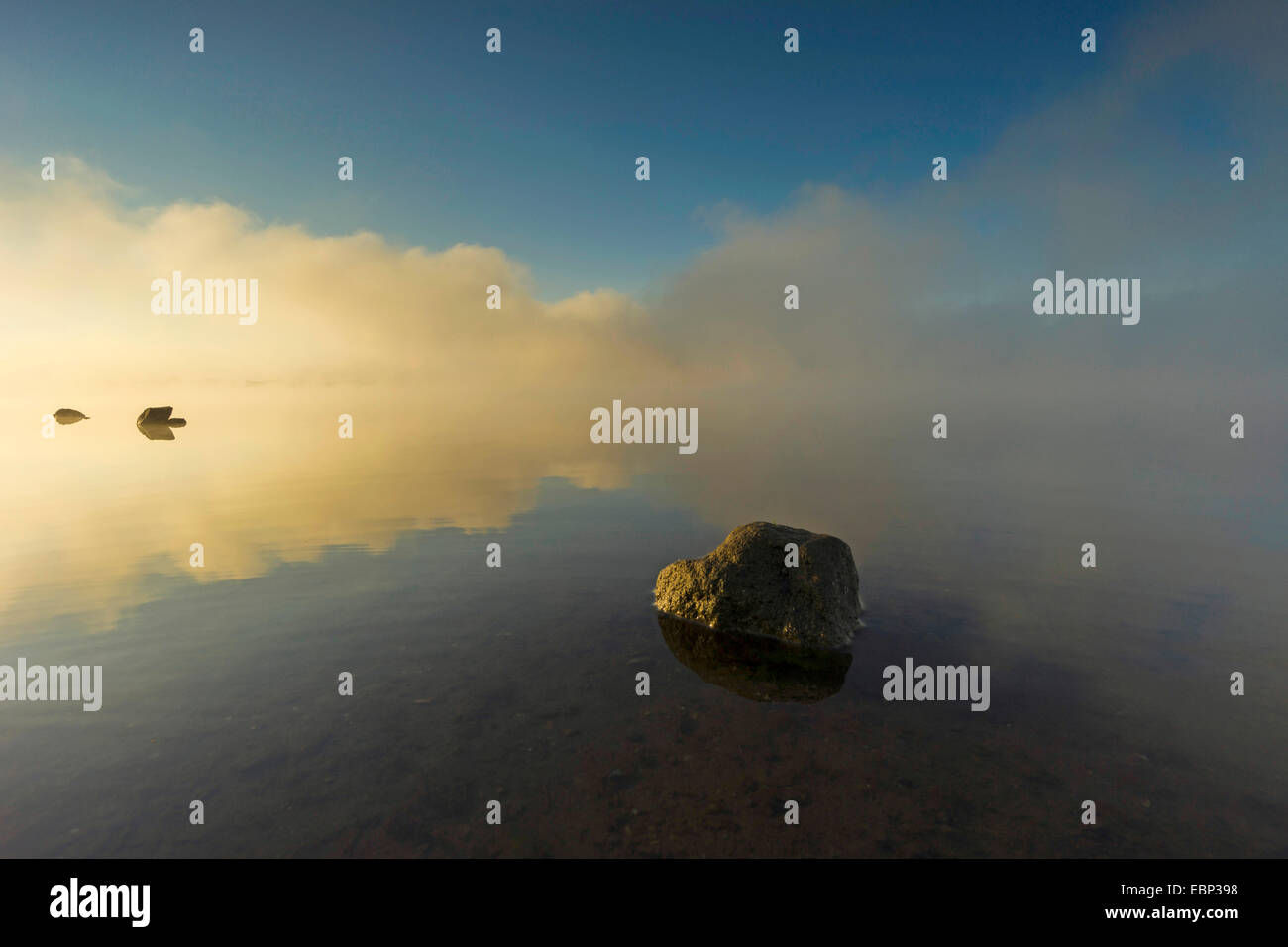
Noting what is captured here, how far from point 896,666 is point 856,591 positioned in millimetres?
3044

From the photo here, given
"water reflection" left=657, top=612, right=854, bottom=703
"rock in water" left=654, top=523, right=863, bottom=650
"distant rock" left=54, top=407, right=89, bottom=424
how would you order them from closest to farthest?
1. "water reflection" left=657, top=612, right=854, bottom=703
2. "rock in water" left=654, top=523, right=863, bottom=650
3. "distant rock" left=54, top=407, right=89, bottom=424

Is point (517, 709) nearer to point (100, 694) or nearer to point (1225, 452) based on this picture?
point (100, 694)

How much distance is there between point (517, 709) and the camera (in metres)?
10.6

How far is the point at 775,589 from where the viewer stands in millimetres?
14297

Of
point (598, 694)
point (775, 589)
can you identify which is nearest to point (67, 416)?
point (598, 694)

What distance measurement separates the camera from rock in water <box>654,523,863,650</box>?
1367cm

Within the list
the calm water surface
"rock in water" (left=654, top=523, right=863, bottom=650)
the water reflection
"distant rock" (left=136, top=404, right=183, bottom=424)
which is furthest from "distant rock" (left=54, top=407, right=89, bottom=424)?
the water reflection

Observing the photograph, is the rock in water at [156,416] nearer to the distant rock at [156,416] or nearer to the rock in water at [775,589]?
the distant rock at [156,416]

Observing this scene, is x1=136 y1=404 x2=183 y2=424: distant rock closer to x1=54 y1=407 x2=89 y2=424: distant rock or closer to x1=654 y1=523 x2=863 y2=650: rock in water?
x1=54 y1=407 x2=89 y2=424: distant rock

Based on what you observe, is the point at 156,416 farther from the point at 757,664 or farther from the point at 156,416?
the point at 757,664

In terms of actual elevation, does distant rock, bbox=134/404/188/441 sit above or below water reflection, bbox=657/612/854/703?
above

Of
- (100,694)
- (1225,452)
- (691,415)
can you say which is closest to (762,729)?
(100,694)

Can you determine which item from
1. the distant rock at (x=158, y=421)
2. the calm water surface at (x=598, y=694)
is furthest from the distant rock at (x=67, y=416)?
the calm water surface at (x=598, y=694)
